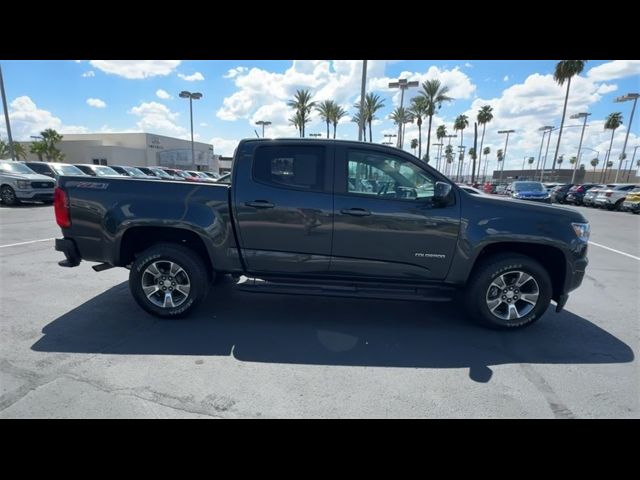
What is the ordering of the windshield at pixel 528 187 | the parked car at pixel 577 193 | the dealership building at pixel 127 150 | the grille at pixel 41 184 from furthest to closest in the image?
1. the dealership building at pixel 127 150
2. the parked car at pixel 577 193
3. the windshield at pixel 528 187
4. the grille at pixel 41 184

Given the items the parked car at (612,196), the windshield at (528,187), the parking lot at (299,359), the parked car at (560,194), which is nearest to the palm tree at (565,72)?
the parked car at (560,194)

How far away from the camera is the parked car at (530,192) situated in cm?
1864

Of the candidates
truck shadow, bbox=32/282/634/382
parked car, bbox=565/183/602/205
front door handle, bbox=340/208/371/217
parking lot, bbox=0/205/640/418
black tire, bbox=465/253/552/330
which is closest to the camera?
parking lot, bbox=0/205/640/418

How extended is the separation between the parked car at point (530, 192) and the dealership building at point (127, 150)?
38037 mm

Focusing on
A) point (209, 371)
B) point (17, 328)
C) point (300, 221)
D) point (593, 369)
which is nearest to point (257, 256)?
point (300, 221)

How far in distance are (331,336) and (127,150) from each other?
184 feet

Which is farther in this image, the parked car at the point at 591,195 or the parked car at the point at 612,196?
the parked car at the point at 591,195

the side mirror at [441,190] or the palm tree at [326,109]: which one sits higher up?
the palm tree at [326,109]

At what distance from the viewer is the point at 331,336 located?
146 inches

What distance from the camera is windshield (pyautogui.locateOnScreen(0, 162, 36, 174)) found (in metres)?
14.3

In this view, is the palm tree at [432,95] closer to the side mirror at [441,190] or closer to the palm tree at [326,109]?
the palm tree at [326,109]

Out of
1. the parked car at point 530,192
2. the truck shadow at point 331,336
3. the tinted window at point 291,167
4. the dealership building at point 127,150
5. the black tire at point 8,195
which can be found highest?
the dealership building at point 127,150

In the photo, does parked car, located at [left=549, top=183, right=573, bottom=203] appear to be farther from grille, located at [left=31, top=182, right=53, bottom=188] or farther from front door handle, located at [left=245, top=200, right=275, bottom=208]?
grille, located at [left=31, top=182, right=53, bottom=188]

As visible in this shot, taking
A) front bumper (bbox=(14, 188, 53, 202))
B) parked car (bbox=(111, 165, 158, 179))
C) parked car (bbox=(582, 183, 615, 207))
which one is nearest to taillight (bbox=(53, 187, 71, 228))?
front bumper (bbox=(14, 188, 53, 202))
